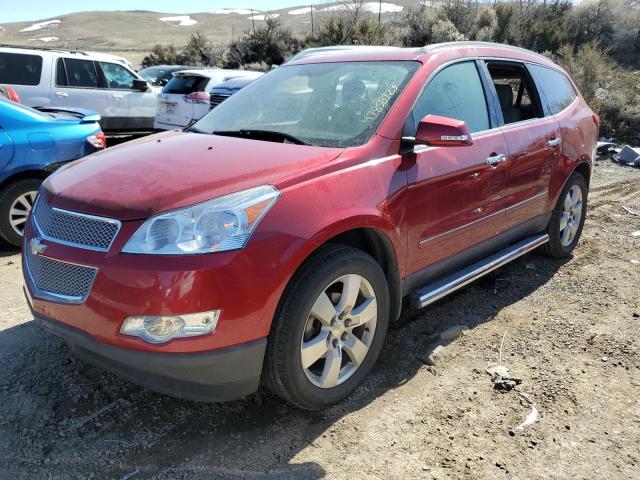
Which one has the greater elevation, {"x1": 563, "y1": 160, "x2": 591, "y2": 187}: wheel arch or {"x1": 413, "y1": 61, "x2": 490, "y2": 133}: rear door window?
{"x1": 413, "y1": 61, "x2": 490, "y2": 133}: rear door window

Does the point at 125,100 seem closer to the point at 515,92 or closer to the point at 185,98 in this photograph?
the point at 185,98

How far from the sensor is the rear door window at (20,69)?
8766 millimetres

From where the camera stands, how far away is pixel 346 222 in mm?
2703

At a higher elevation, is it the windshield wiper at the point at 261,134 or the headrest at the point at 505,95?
the headrest at the point at 505,95

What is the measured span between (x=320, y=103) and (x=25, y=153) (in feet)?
10.6

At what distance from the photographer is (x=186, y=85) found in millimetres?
10562

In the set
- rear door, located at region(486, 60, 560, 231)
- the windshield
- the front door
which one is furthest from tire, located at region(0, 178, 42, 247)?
rear door, located at region(486, 60, 560, 231)

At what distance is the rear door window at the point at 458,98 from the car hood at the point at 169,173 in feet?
2.85

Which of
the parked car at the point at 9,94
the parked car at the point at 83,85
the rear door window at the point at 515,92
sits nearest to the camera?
the rear door window at the point at 515,92

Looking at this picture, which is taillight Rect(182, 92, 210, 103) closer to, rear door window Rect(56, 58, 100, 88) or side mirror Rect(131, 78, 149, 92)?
side mirror Rect(131, 78, 149, 92)

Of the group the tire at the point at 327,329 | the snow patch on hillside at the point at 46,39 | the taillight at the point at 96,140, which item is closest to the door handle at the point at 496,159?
the tire at the point at 327,329

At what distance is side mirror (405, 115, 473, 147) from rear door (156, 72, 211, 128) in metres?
7.42

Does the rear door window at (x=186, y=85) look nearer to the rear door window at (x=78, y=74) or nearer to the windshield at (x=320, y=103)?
the rear door window at (x=78, y=74)

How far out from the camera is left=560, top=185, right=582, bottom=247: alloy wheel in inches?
197
